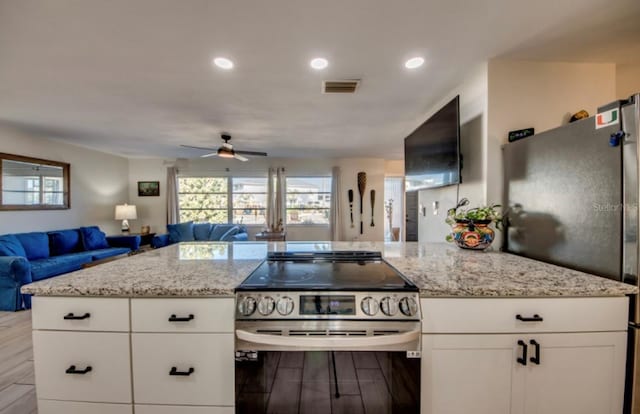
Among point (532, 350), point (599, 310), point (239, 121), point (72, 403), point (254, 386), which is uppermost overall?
point (239, 121)

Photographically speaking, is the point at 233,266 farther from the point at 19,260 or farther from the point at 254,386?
the point at 19,260

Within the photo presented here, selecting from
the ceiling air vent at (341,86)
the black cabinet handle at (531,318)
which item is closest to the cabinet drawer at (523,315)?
the black cabinet handle at (531,318)

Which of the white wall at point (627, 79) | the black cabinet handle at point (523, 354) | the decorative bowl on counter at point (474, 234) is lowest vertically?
the black cabinet handle at point (523, 354)

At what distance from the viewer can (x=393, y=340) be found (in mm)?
1033

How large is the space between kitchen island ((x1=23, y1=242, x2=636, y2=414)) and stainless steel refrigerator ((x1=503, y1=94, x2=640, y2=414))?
0.36 feet

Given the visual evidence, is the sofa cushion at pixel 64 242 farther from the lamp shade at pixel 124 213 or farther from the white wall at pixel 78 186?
the lamp shade at pixel 124 213

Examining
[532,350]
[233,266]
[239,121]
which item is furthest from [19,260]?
[532,350]

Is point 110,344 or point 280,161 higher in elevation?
point 280,161

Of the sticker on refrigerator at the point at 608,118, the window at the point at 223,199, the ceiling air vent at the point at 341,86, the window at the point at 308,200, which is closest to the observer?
the sticker on refrigerator at the point at 608,118

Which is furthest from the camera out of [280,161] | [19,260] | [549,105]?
[280,161]

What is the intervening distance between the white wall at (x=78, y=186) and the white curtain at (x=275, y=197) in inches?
134

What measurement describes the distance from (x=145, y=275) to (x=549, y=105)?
9.44 ft

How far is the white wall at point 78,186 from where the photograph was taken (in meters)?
3.83

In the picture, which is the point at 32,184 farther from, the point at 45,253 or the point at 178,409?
the point at 178,409
